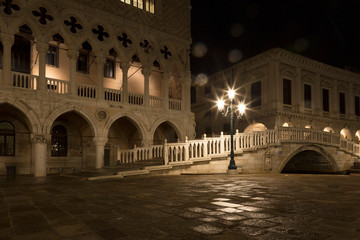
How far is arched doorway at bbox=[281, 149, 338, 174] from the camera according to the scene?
21625 millimetres

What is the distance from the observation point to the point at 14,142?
16.4 m

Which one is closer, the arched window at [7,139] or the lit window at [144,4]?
the arched window at [7,139]

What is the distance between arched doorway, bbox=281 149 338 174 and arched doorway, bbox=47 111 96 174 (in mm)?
15376

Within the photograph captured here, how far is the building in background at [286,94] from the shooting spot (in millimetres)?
26109

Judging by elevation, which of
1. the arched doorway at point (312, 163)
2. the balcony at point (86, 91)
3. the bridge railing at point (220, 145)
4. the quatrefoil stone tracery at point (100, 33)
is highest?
the quatrefoil stone tracery at point (100, 33)

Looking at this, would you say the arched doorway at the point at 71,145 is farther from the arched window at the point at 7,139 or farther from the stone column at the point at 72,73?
the stone column at the point at 72,73

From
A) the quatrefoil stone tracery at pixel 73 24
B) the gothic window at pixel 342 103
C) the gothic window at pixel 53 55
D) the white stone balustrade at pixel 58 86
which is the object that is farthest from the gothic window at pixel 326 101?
the gothic window at pixel 53 55

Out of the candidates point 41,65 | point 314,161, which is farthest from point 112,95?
point 314,161

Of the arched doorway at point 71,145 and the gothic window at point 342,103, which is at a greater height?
the gothic window at point 342,103

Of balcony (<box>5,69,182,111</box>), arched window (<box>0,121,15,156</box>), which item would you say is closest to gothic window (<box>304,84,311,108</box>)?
balcony (<box>5,69,182,111</box>)

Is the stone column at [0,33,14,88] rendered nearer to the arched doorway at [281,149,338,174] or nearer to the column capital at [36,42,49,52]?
the column capital at [36,42,49,52]

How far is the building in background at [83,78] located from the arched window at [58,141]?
2.3 inches

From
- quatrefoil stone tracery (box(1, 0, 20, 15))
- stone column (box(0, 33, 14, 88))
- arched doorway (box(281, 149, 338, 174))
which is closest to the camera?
stone column (box(0, 33, 14, 88))

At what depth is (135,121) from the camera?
1794 cm
